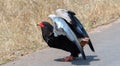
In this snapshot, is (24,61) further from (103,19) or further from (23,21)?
(103,19)

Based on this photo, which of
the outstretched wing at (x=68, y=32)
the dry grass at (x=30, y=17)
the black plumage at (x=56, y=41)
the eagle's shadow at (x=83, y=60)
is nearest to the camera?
the outstretched wing at (x=68, y=32)

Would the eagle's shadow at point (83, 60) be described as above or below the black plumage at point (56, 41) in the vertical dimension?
below

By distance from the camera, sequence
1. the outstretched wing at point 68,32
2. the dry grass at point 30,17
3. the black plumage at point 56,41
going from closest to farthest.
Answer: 1. the outstretched wing at point 68,32
2. the black plumage at point 56,41
3. the dry grass at point 30,17

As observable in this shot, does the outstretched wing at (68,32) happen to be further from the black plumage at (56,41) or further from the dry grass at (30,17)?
the dry grass at (30,17)

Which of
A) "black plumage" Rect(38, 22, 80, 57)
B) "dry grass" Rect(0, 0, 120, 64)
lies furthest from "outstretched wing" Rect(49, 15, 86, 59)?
"dry grass" Rect(0, 0, 120, 64)

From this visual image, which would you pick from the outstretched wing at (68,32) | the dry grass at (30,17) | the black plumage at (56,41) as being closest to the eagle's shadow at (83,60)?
the black plumage at (56,41)

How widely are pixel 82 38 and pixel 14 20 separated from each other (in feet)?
11.3

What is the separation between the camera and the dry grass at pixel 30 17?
9452mm

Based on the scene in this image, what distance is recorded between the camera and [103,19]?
12.0 metres

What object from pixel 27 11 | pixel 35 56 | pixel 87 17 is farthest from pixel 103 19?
pixel 35 56

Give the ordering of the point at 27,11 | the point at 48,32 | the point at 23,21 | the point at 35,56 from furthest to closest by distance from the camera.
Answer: the point at 27,11 → the point at 23,21 → the point at 35,56 → the point at 48,32

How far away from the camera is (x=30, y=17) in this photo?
11461 mm

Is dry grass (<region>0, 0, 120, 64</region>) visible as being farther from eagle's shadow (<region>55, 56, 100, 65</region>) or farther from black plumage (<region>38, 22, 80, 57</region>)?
eagle's shadow (<region>55, 56, 100, 65</region>)

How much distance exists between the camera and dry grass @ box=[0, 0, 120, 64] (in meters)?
9.45
